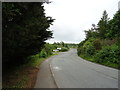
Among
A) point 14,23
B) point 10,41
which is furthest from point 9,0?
point 10,41

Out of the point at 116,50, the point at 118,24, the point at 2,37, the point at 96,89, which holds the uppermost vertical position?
the point at 118,24

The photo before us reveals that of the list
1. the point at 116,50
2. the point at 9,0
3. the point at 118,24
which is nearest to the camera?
the point at 9,0

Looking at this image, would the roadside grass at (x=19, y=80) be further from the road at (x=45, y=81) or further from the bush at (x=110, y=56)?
the bush at (x=110, y=56)

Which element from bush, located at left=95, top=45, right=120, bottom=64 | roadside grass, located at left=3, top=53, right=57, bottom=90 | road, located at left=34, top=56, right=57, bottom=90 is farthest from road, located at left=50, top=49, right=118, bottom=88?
bush, located at left=95, top=45, right=120, bottom=64

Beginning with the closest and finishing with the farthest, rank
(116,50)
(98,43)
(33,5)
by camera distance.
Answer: (33,5)
(116,50)
(98,43)

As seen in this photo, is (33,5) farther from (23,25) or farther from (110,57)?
(110,57)

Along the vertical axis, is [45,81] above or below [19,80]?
below

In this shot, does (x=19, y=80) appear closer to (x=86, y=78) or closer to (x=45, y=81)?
(x=45, y=81)

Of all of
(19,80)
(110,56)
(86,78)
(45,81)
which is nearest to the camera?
(19,80)

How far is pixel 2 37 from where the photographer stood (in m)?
3.71

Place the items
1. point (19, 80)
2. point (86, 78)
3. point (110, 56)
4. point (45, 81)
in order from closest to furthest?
point (19, 80) < point (45, 81) < point (86, 78) < point (110, 56)

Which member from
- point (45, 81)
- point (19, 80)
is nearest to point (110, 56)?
point (45, 81)

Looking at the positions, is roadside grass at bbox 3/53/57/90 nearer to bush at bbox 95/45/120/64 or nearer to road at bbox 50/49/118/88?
road at bbox 50/49/118/88

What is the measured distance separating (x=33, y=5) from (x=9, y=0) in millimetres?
1356
